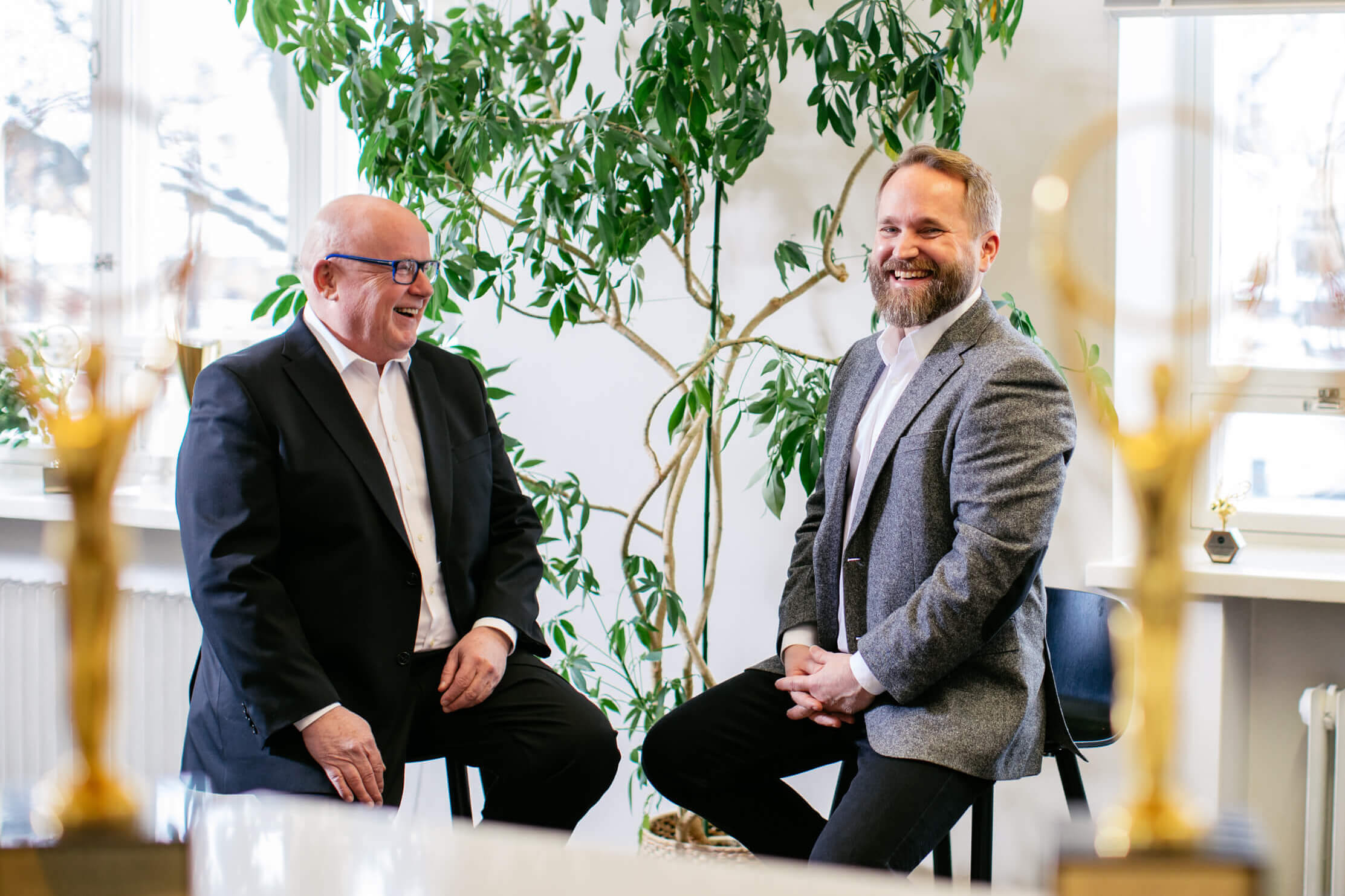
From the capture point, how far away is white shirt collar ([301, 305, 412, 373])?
2057 millimetres

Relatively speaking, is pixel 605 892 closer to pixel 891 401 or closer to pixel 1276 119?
pixel 891 401

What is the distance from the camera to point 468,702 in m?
2.01

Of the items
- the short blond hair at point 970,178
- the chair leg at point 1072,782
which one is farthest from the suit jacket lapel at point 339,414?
the chair leg at point 1072,782

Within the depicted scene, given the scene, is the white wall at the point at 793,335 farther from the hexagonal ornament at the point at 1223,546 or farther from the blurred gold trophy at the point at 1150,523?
the blurred gold trophy at the point at 1150,523

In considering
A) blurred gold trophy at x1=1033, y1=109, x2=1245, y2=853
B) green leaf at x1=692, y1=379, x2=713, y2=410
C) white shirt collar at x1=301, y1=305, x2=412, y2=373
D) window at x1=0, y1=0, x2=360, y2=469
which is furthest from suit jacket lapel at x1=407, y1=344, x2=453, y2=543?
blurred gold trophy at x1=1033, y1=109, x2=1245, y2=853

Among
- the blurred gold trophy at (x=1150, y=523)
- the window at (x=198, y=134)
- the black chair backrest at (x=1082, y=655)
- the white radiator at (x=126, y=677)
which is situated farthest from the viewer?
the window at (x=198, y=134)

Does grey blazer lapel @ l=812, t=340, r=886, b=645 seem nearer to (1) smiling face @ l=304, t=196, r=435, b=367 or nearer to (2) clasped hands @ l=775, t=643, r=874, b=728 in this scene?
(2) clasped hands @ l=775, t=643, r=874, b=728

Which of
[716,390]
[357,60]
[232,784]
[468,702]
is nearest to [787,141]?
[716,390]

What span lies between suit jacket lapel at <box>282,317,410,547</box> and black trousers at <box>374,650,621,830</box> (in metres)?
0.31

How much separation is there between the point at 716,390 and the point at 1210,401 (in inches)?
86.5

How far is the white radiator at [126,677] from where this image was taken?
3.08m

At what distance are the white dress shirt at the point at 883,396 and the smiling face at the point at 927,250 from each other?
0.8 inches

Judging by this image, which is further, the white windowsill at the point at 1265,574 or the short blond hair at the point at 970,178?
the white windowsill at the point at 1265,574

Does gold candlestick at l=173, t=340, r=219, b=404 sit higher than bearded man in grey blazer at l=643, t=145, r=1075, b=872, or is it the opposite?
gold candlestick at l=173, t=340, r=219, b=404
